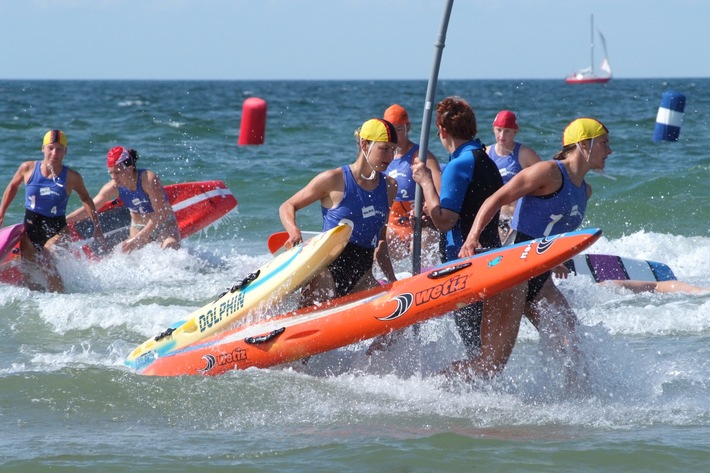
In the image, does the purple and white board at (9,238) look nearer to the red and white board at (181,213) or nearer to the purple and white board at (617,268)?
the red and white board at (181,213)

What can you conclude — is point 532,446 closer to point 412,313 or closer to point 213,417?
point 412,313

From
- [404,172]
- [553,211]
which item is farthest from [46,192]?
[553,211]

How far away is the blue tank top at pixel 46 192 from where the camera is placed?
967 centimetres

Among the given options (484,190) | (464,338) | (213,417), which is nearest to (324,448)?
(213,417)

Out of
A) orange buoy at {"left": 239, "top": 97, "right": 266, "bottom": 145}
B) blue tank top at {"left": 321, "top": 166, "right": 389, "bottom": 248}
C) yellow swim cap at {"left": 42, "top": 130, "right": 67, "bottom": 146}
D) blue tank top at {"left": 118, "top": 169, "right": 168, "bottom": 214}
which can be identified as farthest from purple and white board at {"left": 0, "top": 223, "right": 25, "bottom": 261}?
blue tank top at {"left": 321, "top": 166, "right": 389, "bottom": 248}

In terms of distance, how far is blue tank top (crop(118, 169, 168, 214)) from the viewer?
32.8 ft

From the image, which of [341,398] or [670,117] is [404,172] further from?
[670,117]

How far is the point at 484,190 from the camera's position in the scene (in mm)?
5469

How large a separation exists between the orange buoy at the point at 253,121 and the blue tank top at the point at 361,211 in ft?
25.0

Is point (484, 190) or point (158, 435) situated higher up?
point (484, 190)

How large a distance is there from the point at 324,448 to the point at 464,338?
51.3 inches

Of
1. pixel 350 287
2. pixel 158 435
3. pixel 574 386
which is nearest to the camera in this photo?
pixel 158 435
